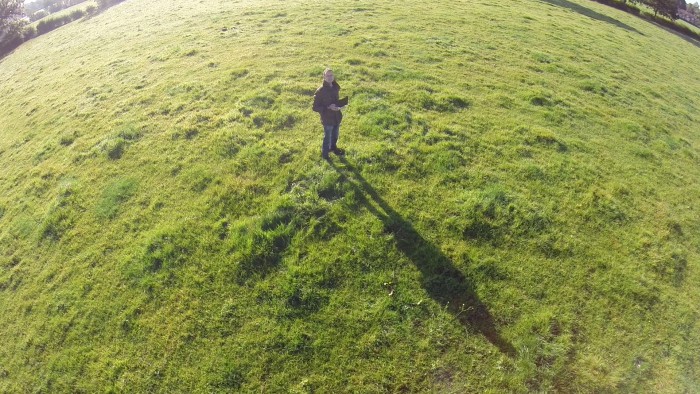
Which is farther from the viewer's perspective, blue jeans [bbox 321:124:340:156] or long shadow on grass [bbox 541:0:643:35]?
long shadow on grass [bbox 541:0:643:35]

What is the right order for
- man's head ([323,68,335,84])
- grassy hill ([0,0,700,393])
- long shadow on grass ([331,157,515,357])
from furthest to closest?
man's head ([323,68,335,84]) < long shadow on grass ([331,157,515,357]) < grassy hill ([0,0,700,393])

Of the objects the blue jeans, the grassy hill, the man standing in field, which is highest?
the man standing in field

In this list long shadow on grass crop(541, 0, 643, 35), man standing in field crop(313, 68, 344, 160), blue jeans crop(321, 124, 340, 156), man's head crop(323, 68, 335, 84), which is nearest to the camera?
man's head crop(323, 68, 335, 84)

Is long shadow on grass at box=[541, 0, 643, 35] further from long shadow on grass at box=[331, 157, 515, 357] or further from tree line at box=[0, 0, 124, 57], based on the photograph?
tree line at box=[0, 0, 124, 57]

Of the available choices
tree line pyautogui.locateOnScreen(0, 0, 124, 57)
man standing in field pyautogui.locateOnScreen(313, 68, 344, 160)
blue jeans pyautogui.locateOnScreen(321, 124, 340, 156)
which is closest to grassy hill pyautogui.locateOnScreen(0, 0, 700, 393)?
blue jeans pyautogui.locateOnScreen(321, 124, 340, 156)

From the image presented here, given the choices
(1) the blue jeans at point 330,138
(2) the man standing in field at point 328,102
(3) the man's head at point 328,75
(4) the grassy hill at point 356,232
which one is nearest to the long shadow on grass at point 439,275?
(4) the grassy hill at point 356,232

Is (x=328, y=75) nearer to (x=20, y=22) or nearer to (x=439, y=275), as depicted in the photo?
(x=439, y=275)

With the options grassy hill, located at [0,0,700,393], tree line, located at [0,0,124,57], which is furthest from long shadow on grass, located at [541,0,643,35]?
tree line, located at [0,0,124,57]

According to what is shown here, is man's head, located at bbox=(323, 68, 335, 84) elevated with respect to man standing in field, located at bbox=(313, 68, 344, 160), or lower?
elevated
